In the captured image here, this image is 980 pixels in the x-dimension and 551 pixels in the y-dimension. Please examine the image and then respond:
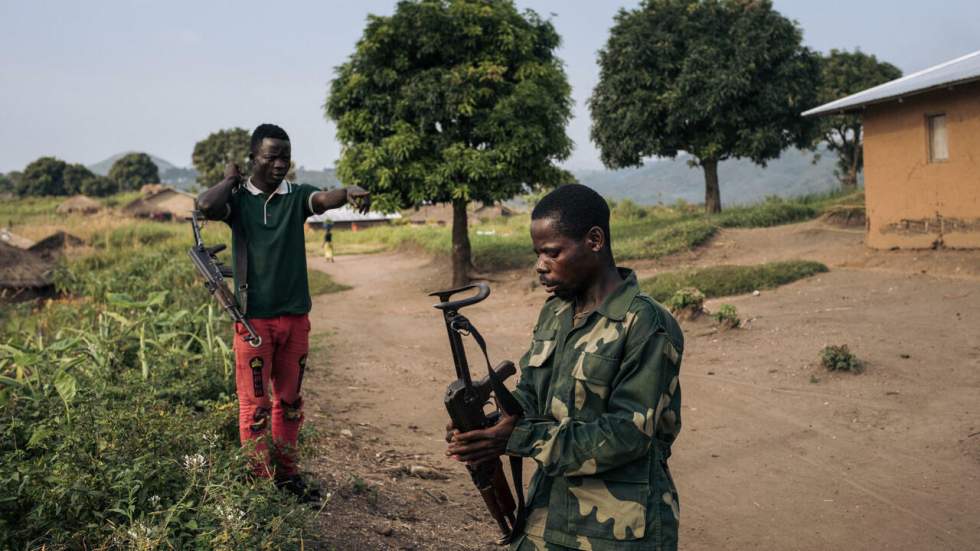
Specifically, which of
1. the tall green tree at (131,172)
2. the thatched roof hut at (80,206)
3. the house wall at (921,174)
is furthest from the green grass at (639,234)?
the tall green tree at (131,172)

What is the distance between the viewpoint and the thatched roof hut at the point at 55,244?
63.0 ft

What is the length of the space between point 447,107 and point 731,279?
6350 mm

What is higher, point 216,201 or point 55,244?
point 216,201

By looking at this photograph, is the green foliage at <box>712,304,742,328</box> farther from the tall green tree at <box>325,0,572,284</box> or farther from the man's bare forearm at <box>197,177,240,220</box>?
the man's bare forearm at <box>197,177,240,220</box>

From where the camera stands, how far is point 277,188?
15.1 feet

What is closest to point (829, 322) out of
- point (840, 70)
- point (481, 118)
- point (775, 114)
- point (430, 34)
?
point (481, 118)

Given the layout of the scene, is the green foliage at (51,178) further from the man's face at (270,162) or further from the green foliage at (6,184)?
the man's face at (270,162)

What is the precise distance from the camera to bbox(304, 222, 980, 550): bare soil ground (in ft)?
16.5

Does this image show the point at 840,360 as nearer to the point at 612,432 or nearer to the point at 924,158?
the point at 924,158

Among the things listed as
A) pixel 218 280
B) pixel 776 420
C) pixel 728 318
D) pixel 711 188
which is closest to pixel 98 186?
pixel 711 188

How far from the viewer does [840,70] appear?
37219 millimetres

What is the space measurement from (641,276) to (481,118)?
4430 mm

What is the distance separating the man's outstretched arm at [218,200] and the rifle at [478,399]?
2.26 meters

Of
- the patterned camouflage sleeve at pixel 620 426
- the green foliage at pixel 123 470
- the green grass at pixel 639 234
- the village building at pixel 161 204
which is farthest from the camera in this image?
the village building at pixel 161 204
